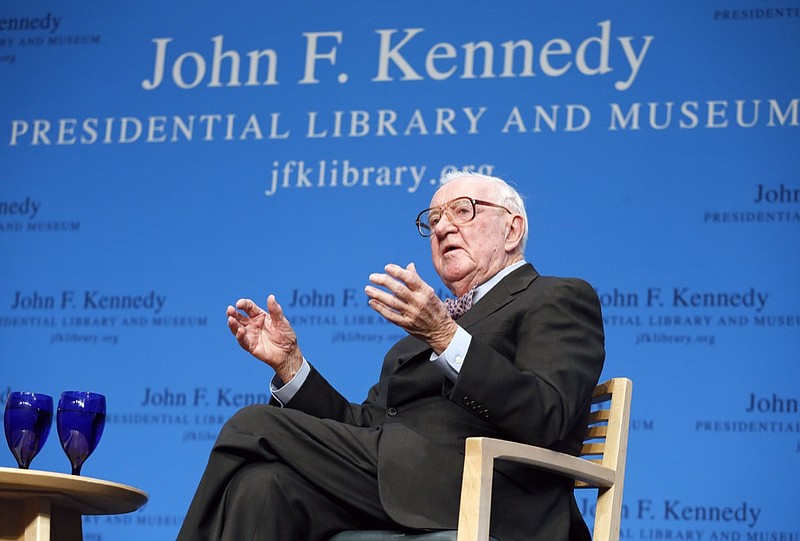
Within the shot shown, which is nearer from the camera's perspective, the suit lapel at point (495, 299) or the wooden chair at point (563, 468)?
the wooden chair at point (563, 468)

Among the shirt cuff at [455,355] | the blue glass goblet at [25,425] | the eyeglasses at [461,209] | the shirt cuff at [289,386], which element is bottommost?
the blue glass goblet at [25,425]

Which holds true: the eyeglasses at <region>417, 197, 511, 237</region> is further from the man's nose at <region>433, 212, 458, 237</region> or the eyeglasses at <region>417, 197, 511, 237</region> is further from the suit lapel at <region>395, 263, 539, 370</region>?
the suit lapel at <region>395, 263, 539, 370</region>

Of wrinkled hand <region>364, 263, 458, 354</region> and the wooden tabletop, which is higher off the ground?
wrinkled hand <region>364, 263, 458, 354</region>

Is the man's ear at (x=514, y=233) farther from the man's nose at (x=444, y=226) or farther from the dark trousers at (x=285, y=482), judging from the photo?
the dark trousers at (x=285, y=482)

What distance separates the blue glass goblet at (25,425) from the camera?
97.2 inches

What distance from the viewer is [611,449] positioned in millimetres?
2543

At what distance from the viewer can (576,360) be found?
246 centimetres

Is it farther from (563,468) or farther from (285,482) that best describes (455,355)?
(285,482)

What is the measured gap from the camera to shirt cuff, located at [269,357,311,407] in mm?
2770

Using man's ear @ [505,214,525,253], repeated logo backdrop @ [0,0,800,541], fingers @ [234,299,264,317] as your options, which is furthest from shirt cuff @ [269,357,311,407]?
repeated logo backdrop @ [0,0,800,541]

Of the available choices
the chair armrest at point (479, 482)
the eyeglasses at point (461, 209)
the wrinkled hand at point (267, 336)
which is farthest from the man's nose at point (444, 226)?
the chair armrest at point (479, 482)

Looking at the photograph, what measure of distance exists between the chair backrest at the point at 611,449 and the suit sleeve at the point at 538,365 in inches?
2.8

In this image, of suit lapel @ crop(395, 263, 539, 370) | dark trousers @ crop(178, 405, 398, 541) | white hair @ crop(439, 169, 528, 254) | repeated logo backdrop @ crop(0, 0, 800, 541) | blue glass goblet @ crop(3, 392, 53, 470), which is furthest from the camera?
repeated logo backdrop @ crop(0, 0, 800, 541)

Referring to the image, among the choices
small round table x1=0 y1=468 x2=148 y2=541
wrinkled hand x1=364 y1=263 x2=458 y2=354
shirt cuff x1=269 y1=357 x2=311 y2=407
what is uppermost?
wrinkled hand x1=364 y1=263 x2=458 y2=354
